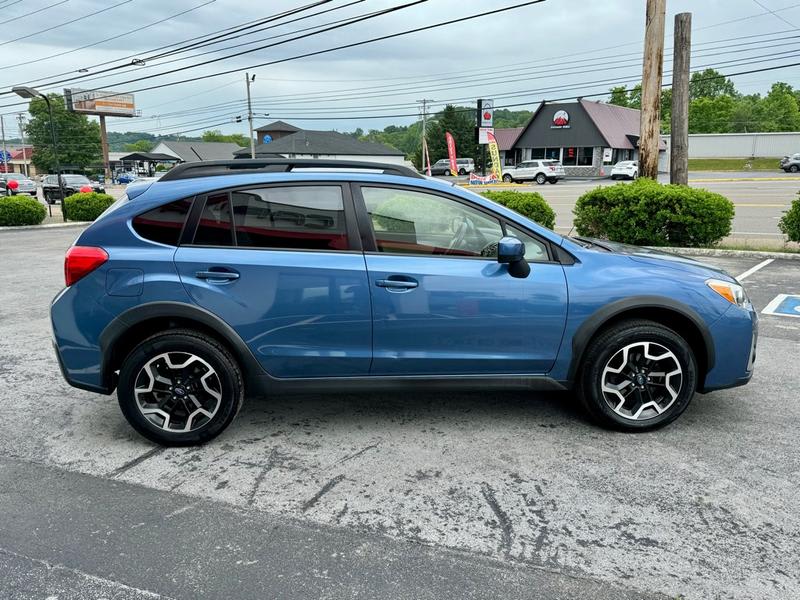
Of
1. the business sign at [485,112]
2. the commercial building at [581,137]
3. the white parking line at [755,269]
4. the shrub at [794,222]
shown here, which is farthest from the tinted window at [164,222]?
the commercial building at [581,137]

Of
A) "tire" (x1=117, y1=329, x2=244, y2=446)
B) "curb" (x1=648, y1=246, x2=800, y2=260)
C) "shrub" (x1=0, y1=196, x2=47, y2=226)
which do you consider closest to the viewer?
"tire" (x1=117, y1=329, x2=244, y2=446)

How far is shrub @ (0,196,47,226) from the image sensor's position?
61.0 feet

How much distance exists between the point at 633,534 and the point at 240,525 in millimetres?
1859

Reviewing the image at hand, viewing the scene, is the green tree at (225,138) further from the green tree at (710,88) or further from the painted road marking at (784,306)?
the painted road marking at (784,306)

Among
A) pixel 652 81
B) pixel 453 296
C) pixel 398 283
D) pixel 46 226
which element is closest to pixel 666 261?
pixel 453 296

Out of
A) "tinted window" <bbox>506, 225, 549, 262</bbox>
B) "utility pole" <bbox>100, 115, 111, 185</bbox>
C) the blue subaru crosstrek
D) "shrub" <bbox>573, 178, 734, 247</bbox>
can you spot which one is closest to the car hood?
the blue subaru crosstrek

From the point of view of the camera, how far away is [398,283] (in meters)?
3.62

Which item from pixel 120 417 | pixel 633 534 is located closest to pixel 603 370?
pixel 633 534

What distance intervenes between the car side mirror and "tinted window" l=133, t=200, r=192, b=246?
190cm

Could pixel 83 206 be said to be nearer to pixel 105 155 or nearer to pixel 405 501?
pixel 405 501

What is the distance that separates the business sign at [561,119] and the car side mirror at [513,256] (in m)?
Result: 56.3

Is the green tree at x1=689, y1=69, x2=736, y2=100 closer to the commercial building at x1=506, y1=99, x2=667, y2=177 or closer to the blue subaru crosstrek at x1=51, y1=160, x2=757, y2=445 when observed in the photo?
the commercial building at x1=506, y1=99, x2=667, y2=177

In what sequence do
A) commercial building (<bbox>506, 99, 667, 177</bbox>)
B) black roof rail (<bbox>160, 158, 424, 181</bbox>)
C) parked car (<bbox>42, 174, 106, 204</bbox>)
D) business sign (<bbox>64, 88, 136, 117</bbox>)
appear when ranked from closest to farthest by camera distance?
black roof rail (<bbox>160, 158, 424, 181</bbox>) < parked car (<bbox>42, 174, 106, 204</bbox>) < commercial building (<bbox>506, 99, 667, 177</bbox>) < business sign (<bbox>64, 88, 136, 117</bbox>)

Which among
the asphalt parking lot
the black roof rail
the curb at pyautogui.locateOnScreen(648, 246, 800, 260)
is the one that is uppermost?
the black roof rail
